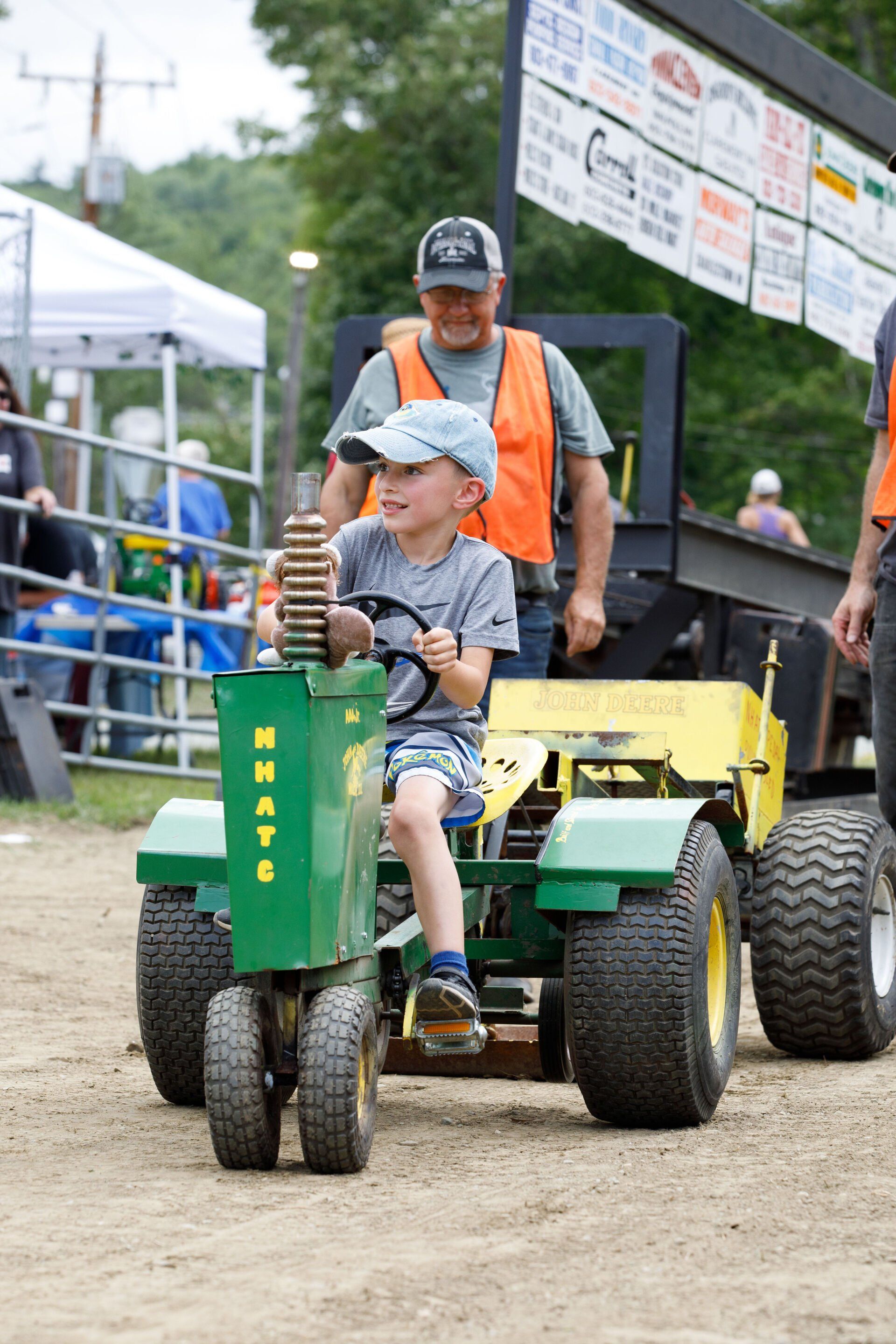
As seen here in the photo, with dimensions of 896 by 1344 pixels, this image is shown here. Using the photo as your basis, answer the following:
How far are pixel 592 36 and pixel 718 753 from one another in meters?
4.75

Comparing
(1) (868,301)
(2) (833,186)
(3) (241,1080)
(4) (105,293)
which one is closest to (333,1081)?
(3) (241,1080)

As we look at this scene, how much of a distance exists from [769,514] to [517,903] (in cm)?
975

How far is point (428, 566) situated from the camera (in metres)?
3.73

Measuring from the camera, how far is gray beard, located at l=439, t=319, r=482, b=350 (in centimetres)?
512

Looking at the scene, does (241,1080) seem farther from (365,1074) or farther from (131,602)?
(131,602)

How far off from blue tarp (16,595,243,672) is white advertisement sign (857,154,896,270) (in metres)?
4.90

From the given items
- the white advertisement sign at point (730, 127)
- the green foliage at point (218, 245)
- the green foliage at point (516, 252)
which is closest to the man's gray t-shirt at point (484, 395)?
the white advertisement sign at point (730, 127)

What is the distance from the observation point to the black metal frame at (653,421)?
7492 mm

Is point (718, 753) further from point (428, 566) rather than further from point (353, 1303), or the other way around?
point (353, 1303)

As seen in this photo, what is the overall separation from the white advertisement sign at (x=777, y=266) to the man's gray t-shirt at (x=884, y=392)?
5.00 m

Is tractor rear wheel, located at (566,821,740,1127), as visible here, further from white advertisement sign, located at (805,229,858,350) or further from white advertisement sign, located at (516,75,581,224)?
white advertisement sign, located at (805,229,858,350)

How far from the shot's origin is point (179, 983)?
12.4 feet

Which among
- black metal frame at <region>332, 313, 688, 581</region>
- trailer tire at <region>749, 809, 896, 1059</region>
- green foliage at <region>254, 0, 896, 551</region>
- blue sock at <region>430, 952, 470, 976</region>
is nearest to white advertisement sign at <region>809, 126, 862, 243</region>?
black metal frame at <region>332, 313, 688, 581</region>

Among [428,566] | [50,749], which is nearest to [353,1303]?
[428,566]
